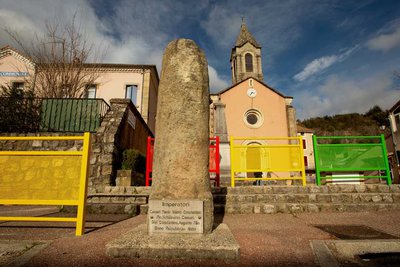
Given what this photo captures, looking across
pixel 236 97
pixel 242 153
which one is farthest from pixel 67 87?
pixel 236 97

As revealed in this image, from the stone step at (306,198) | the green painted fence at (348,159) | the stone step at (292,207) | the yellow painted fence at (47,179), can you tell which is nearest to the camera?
the yellow painted fence at (47,179)

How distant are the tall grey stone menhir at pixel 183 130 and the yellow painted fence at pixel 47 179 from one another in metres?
1.36

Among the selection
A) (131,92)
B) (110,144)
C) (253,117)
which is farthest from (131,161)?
(253,117)

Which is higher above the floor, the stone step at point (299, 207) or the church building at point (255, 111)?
the church building at point (255, 111)

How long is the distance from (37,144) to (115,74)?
13.8 meters

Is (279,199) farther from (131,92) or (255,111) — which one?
(255,111)

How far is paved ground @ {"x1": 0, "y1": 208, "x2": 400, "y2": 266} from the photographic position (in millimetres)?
2346

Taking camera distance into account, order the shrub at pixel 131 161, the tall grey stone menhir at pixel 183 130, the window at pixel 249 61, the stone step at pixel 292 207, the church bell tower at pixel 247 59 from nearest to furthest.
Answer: the tall grey stone menhir at pixel 183 130 < the stone step at pixel 292 207 < the shrub at pixel 131 161 < the church bell tower at pixel 247 59 < the window at pixel 249 61

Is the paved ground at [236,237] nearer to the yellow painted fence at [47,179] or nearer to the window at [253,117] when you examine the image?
the yellow painted fence at [47,179]

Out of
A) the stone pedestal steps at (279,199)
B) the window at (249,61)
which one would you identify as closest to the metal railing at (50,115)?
the stone pedestal steps at (279,199)

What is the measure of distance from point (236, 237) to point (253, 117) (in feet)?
80.6

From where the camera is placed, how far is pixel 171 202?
284cm

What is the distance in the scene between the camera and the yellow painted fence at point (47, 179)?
3.53 metres

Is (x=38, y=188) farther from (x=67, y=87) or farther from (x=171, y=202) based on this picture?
(x=67, y=87)
